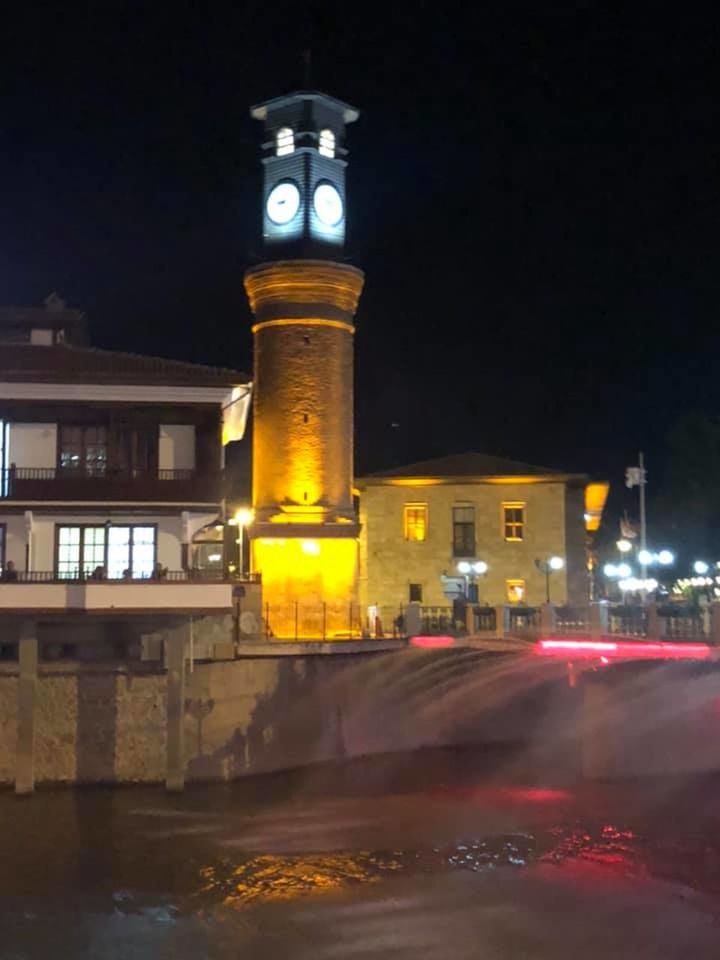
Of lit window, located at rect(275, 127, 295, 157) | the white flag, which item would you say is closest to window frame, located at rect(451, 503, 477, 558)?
the white flag

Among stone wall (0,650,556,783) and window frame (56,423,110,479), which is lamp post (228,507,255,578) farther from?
window frame (56,423,110,479)

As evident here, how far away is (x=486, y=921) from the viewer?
22.5 meters

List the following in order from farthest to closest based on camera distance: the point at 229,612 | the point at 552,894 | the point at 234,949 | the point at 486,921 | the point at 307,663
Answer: the point at 307,663, the point at 229,612, the point at 552,894, the point at 486,921, the point at 234,949

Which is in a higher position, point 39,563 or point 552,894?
point 39,563

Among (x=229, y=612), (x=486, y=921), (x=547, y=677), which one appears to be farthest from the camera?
(x=547, y=677)

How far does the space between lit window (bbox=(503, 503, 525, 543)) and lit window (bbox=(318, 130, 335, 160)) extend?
17915 mm

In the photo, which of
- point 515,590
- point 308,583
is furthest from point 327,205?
point 515,590

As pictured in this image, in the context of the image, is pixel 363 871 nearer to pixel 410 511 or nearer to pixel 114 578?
pixel 114 578

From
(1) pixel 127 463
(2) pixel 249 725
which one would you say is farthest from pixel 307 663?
(1) pixel 127 463

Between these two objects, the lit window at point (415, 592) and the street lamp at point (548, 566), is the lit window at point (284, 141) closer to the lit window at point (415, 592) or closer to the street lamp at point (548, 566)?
the lit window at point (415, 592)

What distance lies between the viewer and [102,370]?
112 feet

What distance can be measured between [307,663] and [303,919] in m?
15.0

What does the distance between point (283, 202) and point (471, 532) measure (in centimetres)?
1763

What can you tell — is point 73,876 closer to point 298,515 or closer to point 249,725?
point 249,725
